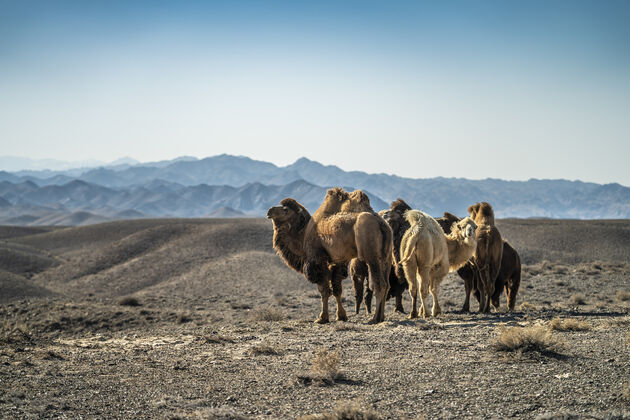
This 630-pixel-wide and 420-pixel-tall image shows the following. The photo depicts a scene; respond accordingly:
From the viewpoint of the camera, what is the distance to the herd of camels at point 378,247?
12398 millimetres

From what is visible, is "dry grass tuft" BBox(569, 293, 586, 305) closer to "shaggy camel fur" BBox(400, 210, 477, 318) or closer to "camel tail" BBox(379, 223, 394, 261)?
"shaggy camel fur" BBox(400, 210, 477, 318)

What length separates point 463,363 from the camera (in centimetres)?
856

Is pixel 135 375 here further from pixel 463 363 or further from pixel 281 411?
pixel 463 363

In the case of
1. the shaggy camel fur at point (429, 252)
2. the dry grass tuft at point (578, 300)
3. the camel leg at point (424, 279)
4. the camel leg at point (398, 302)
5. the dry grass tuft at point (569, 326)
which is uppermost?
the shaggy camel fur at point (429, 252)

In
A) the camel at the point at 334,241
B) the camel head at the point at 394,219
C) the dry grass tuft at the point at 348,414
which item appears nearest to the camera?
the dry grass tuft at the point at 348,414

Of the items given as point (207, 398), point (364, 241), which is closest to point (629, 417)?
point (207, 398)

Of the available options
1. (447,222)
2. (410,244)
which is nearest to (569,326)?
(410,244)

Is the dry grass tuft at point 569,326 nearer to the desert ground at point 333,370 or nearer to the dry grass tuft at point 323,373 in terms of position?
the desert ground at point 333,370

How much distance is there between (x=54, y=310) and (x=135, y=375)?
1463cm

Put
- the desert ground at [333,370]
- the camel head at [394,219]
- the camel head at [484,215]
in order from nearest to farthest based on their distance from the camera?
the desert ground at [333,370], the camel head at [484,215], the camel head at [394,219]

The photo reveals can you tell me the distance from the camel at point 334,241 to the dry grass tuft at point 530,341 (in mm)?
3910

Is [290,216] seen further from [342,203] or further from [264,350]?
[264,350]

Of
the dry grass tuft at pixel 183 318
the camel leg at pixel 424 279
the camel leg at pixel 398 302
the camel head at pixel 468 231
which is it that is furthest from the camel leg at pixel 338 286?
the dry grass tuft at pixel 183 318

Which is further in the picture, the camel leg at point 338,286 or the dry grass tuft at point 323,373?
→ the camel leg at point 338,286
